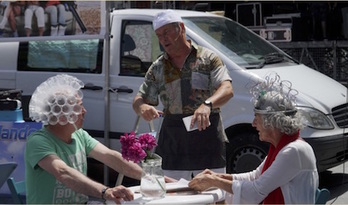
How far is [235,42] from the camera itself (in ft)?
23.1

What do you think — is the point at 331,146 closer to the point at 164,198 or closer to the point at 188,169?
the point at 188,169

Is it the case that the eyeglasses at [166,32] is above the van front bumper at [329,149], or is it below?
above

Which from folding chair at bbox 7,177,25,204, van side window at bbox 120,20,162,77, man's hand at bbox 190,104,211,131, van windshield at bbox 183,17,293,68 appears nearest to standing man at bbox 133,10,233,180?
man's hand at bbox 190,104,211,131

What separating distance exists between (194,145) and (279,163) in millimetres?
1226

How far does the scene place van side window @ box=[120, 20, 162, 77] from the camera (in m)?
6.91

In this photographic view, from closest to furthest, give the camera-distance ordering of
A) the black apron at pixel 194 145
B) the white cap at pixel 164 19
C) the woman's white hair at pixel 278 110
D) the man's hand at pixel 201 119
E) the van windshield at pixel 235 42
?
the woman's white hair at pixel 278 110 < the man's hand at pixel 201 119 < the white cap at pixel 164 19 < the black apron at pixel 194 145 < the van windshield at pixel 235 42

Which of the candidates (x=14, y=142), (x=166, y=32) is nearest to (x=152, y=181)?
(x=166, y=32)

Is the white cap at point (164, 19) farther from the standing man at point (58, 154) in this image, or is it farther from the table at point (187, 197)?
the table at point (187, 197)

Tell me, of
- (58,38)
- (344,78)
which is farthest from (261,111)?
(344,78)

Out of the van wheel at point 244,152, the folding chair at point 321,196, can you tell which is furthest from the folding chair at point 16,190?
the van wheel at point 244,152

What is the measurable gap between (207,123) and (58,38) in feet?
11.5

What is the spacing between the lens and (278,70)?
680 centimetres

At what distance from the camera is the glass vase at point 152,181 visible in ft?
11.5

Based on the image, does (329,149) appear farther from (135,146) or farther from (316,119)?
(135,146)
